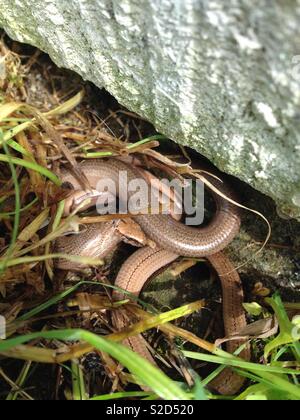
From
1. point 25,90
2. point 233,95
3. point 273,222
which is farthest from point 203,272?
point 25,90

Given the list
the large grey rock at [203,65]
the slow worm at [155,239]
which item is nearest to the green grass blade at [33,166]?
the slow worm at [155,239]

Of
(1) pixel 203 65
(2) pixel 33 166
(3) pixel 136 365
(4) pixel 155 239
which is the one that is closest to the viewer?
(3) pixel 136 365

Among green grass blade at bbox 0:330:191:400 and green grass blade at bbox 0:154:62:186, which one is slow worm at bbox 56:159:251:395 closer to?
green grass blade at bbox 0:154:62:186

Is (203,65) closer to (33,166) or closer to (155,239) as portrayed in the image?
(33,166)

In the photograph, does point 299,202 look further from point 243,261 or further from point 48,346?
point 48,346

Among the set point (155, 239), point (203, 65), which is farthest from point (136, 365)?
point (155, 239)

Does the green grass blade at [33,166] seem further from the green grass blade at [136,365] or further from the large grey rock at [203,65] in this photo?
the green grass blade at [136,365]

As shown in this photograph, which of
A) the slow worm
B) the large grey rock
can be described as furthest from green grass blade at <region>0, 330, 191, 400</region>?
the slow worm

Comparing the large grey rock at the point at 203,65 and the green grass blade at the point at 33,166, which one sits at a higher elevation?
the large grey rock at the point at 203,65
